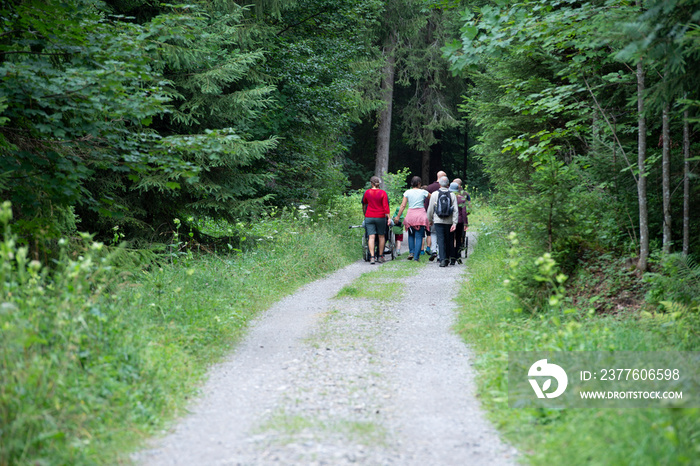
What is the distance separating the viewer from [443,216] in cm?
1395

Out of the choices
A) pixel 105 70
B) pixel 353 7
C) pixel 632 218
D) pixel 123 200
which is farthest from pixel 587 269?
pixel 353 7

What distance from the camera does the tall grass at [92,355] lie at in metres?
3.87

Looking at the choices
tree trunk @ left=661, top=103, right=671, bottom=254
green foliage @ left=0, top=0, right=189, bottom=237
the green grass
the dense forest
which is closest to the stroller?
the dense forest

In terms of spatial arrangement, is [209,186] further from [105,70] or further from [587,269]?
[587,269]

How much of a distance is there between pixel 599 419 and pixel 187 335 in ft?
14.8

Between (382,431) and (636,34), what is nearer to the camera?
(382,431)

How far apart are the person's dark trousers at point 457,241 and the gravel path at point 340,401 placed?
6.02m

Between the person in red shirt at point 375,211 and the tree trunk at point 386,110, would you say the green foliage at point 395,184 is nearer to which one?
the tree trunk at point 386,110

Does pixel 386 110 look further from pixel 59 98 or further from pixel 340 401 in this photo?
pixel 340 401

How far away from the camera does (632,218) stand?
8711 millimetres

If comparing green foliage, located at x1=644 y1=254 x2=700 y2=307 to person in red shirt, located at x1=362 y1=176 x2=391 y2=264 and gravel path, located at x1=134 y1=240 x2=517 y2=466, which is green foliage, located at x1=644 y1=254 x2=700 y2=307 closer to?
gravel path, located at x1=134 y1=240 x2=517 y2=466

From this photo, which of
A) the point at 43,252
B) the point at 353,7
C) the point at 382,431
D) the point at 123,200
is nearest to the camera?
the point at 382,431

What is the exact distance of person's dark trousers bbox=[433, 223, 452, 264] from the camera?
1419 cm

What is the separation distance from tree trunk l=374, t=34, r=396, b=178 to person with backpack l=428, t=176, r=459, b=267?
14.0 m
